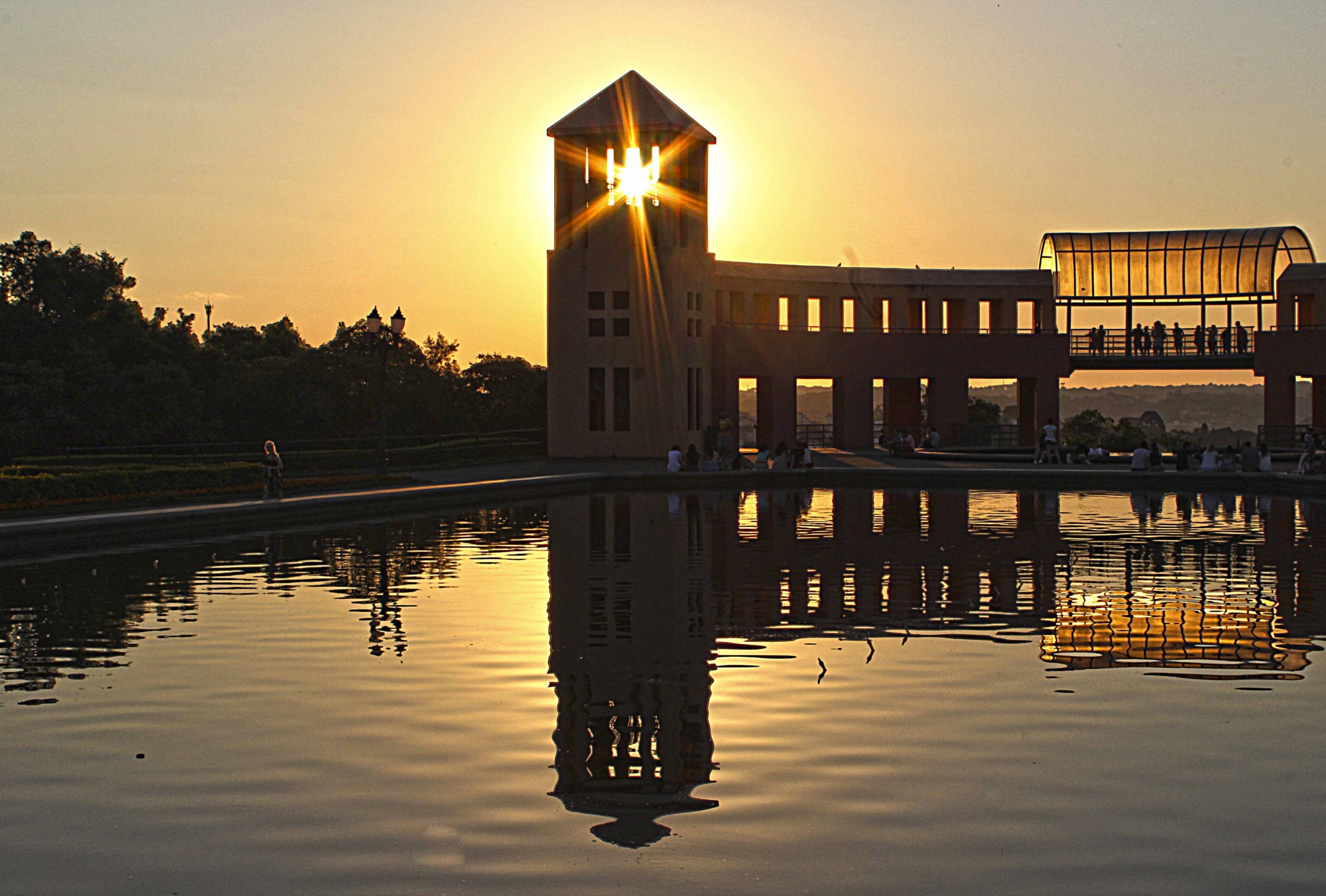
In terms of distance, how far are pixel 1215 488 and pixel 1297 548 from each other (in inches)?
554

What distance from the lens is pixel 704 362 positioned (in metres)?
47.6

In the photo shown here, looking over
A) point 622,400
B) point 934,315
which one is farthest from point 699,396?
point 934,315

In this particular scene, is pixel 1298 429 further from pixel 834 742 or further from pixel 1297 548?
pixel 834 742

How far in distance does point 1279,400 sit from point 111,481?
44223 mm

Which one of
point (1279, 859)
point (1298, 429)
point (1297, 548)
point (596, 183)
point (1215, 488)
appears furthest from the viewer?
point (1298, 429)

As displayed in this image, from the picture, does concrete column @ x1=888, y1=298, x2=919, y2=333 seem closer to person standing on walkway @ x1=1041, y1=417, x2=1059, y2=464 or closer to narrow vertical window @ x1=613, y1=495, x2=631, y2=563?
person standing on walkway @ x1=1041, y1=417, x2=1059, y2=464

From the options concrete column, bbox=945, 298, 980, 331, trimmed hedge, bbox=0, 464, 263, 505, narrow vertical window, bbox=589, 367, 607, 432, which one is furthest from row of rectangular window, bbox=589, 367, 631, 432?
concrete column, bbox=945, 298, 980, 331

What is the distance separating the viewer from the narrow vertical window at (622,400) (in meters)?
44.0

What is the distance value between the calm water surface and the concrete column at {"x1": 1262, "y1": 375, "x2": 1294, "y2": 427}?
39.5 meters

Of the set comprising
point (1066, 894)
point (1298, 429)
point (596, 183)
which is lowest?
point (1066, 894)

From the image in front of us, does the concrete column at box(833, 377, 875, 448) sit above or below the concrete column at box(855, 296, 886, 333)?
below

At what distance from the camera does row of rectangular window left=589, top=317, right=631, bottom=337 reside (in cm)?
4381

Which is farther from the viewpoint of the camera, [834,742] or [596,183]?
[596,183]

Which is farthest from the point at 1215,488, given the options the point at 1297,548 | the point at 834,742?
the point at 834,742
